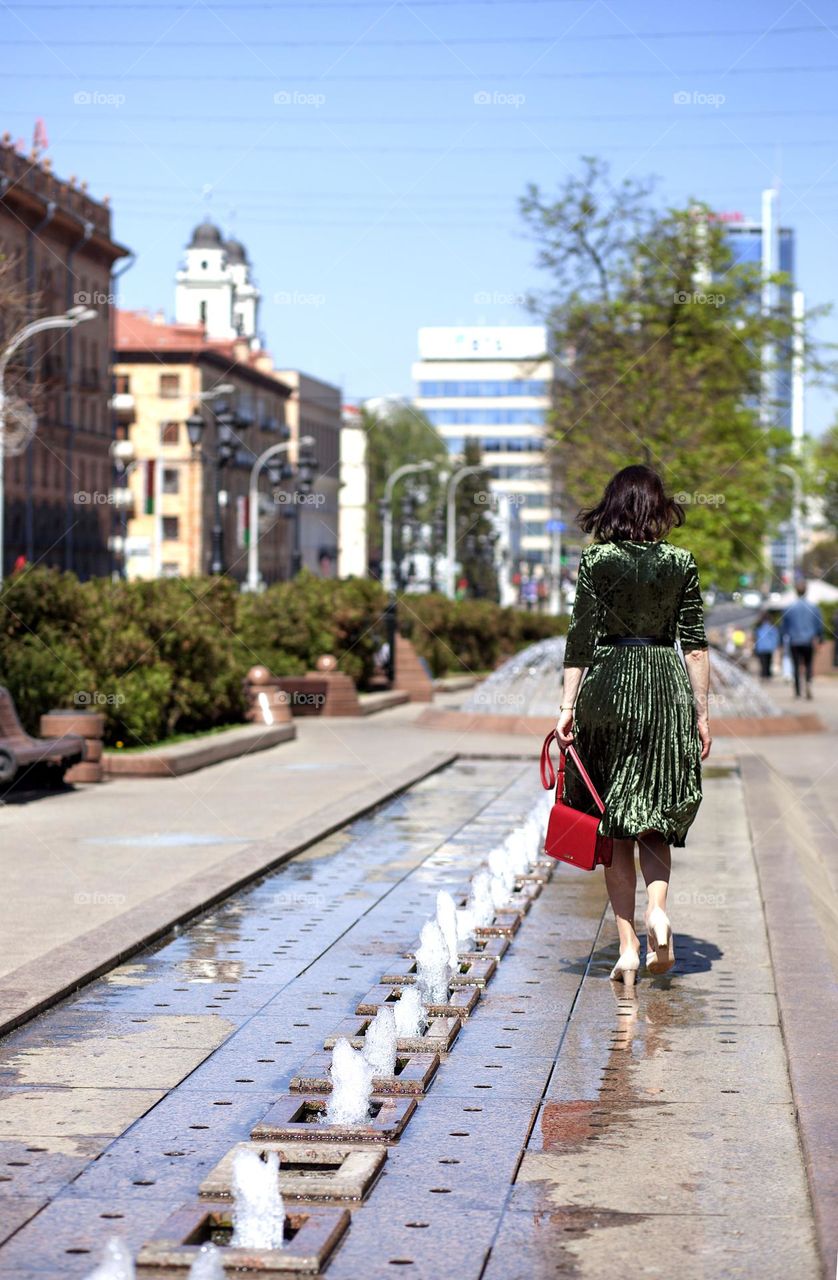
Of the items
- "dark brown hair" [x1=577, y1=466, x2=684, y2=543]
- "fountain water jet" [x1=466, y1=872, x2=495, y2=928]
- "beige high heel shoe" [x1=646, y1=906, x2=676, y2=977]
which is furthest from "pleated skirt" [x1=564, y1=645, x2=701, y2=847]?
"fountain water jet" [x1=466, y1=872, x2=495, y2=928]

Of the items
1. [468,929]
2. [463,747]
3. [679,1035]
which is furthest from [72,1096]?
[463,747]

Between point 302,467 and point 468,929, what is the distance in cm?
3644

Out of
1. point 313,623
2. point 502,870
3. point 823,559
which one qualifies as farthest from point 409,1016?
point 823,559

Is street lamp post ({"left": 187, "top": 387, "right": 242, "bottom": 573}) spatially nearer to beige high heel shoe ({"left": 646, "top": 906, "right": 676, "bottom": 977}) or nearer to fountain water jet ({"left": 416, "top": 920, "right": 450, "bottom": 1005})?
fountain water jet ({"left": 416, "top": 920, "right": 450, "bottom": 1005})

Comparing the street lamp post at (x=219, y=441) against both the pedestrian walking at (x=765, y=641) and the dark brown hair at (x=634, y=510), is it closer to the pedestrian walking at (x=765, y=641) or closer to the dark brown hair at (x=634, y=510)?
the pedestrian walking at (x=765, y=641)

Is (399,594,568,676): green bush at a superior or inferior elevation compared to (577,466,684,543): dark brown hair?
inferior

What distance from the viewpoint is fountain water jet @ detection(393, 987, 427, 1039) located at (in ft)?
21.7

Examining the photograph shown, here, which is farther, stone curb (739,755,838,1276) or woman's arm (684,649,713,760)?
woman's arm (684,649,713,760)

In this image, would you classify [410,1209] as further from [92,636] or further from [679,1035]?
[92,636]

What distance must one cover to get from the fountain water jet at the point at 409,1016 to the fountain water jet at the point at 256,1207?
1992 mm

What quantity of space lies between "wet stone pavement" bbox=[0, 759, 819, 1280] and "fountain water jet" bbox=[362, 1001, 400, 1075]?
15 cm

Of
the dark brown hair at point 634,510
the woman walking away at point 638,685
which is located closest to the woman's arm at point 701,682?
the woman walking away at point 638,685

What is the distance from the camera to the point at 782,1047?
6570 mm

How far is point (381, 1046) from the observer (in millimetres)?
6129
